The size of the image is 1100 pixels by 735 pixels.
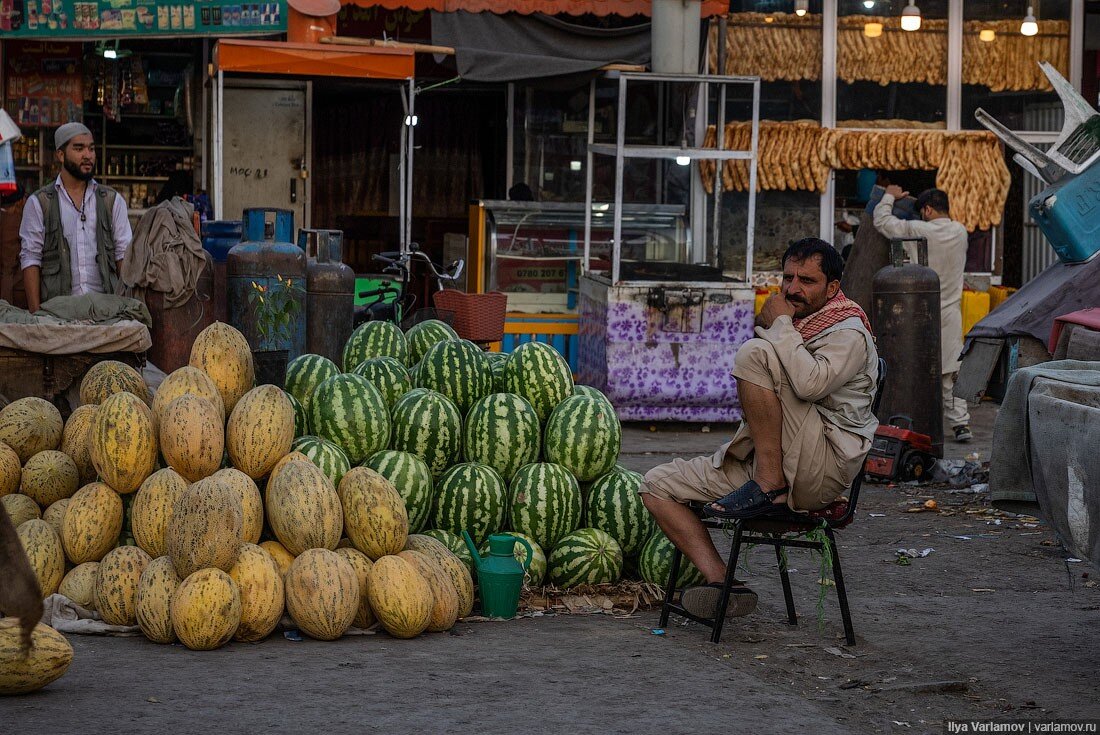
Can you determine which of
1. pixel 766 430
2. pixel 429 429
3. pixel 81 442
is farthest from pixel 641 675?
pixel 81 442

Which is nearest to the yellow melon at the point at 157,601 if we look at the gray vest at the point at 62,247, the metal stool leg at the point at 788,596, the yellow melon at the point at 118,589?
the yellow melon at the point at 118,589

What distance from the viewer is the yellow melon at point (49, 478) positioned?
19.6ft

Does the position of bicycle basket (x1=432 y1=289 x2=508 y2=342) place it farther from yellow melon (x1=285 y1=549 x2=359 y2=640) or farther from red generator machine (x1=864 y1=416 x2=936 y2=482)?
yellow melon (x1=285 y1=549 x2=359 y2=640)

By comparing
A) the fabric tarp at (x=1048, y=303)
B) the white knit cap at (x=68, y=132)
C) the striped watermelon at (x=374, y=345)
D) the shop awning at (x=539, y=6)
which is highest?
the shop awning at (x=539, y=6)

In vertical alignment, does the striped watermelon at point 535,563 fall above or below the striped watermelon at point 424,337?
below

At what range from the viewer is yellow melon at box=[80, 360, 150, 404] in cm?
636

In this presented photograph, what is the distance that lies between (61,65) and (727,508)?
439 inches

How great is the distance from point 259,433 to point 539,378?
4.99 ft

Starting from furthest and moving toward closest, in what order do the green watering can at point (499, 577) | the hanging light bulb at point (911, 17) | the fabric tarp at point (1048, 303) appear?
the hanging light bulb at point (911, 17) → the fabric tarp at point (1048, 303) → the green watering can at point (499, 577)

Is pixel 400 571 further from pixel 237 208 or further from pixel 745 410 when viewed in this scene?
pixel 237 208

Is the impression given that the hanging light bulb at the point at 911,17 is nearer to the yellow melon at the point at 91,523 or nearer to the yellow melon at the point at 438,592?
the yellow melon at the point at 438,592

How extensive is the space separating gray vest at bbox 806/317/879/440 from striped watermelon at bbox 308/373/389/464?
6.68 feet

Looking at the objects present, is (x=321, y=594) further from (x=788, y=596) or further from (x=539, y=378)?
(x=788, y=596)

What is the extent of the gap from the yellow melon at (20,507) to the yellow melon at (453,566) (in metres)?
1.63
